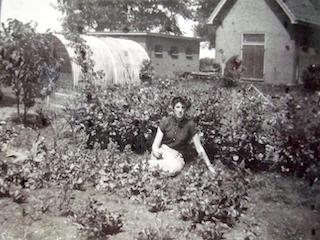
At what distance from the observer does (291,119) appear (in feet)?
16.9

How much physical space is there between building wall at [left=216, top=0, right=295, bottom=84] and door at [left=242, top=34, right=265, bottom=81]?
222 millimetres

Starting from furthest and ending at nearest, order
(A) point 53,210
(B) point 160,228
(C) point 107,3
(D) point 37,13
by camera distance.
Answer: (C) point 107,3 → (D) point 37,13 → (A) point 53,210 → (B) point 160,228

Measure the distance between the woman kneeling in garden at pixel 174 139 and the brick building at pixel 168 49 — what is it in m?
17.2

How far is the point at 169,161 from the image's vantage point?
5.62 metres

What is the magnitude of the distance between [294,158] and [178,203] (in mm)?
1747

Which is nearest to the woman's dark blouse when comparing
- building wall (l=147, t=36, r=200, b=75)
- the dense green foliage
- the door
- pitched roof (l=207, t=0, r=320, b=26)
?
pitched roof (l=207, t=0, r=320, b=26)

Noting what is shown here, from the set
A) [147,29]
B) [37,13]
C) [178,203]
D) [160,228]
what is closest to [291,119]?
[178,203]

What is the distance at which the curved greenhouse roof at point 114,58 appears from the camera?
15.3 meters

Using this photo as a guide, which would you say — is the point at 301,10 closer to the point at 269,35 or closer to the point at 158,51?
the point at 269,35

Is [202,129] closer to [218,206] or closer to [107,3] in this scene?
[218,206]

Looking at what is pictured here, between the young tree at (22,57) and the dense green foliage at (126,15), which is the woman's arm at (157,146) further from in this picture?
the dense green foliage at (126,15)

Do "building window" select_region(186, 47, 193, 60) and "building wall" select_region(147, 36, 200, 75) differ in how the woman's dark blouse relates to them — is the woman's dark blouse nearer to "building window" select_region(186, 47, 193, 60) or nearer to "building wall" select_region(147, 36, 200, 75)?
"building wall" select_region(147, 36, 200, 75)

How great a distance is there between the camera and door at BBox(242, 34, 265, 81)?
56.9 ft

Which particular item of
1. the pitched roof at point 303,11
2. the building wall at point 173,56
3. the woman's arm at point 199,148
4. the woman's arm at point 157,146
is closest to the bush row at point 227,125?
the woman's arm at point 199,148
